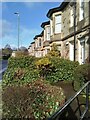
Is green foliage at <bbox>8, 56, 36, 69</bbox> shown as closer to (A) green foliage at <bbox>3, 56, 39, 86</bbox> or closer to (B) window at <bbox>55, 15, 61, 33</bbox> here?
(A) green foliage at <bbox>3, 56, 39, 86</bbox>

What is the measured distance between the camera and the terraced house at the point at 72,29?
17328 millimetres

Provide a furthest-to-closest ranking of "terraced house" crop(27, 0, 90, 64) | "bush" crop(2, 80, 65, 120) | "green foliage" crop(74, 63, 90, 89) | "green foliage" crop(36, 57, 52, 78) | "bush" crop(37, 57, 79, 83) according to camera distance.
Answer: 1. "terraced house" crop(27, 0, 90, 64)
2. "bush" crop(37, 57, 79, 83)
3. "green foliage" crop(36, 57, 52, 78)
4. "green foliage" crop(74, 63, 90, 89)
5. "bush" crop(2, 80, 65, 120)

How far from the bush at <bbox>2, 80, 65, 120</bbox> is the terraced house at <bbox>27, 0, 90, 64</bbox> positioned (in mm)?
10766

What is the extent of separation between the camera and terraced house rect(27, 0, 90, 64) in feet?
56.9

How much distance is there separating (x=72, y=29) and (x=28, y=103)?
1655cm

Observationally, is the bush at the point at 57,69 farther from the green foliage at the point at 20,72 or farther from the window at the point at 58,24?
the window at the point at 58,24

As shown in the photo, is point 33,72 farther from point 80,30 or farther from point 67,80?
point 80,30

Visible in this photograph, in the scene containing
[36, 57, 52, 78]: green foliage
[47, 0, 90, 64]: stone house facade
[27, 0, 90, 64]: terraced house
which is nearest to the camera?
[36, 57, 52, 78]: green foliage

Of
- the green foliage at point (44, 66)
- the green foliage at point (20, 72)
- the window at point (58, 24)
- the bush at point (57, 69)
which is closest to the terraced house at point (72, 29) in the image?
the window at point (58, 24)

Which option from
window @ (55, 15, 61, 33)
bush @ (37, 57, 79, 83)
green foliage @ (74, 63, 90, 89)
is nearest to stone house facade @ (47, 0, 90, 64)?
window @ (55, 15, 61, 33)

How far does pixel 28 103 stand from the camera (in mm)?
5496

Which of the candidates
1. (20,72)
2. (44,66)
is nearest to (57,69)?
(44,66)

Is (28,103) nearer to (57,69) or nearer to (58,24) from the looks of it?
(57,69)

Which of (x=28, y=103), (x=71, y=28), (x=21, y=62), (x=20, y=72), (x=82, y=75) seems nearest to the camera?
(x=28, y=103)
